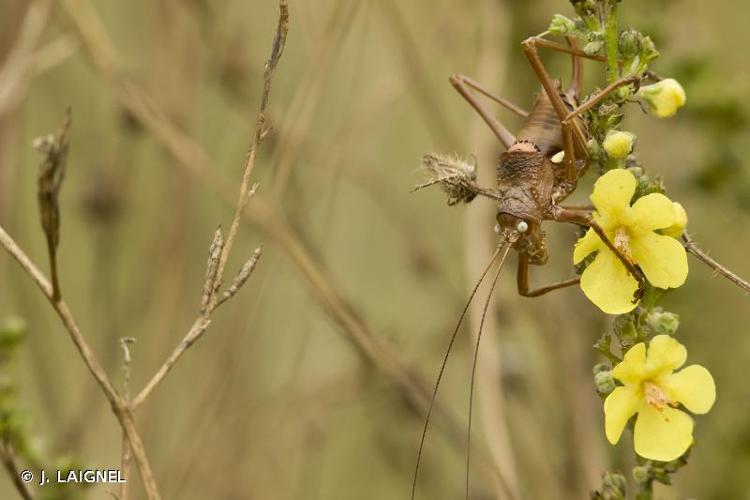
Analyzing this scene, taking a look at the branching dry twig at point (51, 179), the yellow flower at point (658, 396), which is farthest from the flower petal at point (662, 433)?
the branching dry twig at point (51, 179)

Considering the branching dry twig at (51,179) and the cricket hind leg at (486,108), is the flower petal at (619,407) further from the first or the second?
the branching dry twig at (51,179)

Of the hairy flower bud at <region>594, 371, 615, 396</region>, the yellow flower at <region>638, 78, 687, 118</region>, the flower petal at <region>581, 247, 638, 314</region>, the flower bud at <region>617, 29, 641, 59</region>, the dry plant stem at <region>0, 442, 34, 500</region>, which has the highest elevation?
the flower bud at <region>617, 29, 641, 59</region>

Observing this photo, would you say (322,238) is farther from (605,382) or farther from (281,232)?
(605,382)

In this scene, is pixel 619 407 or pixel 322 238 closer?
pixel 619 407

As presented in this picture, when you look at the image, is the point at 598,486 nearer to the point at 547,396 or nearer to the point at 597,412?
the point at 597,412

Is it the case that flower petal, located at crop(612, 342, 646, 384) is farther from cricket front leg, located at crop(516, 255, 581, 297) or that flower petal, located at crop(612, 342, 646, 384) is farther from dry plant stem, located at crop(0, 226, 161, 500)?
dry plant stem, located at crop(0, 226, 161, 500)

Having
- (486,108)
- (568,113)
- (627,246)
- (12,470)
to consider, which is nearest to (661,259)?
(627,246)

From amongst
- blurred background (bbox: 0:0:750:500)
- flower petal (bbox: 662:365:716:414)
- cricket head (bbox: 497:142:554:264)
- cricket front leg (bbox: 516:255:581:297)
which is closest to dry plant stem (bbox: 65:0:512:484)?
blurred background (bbox: 0:0:750:500)
